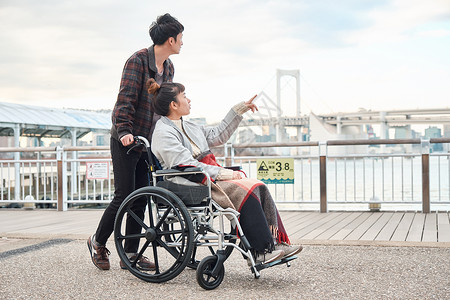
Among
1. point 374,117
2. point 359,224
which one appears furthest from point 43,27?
point 374,117

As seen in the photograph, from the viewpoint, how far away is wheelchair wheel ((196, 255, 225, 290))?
1852 millimetres

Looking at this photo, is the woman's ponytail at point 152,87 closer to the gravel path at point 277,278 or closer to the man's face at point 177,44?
the man's face at point 177,44

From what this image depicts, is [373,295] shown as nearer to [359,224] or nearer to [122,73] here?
[122,73]

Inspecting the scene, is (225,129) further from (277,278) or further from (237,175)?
(277,278)

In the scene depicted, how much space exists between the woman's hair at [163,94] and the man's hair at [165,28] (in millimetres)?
238

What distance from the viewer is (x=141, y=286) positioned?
2004 mm

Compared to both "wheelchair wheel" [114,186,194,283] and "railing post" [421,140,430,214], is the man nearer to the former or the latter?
"wheelchair wheel" [114,186,194,283]

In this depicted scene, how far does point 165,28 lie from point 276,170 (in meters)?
2.57

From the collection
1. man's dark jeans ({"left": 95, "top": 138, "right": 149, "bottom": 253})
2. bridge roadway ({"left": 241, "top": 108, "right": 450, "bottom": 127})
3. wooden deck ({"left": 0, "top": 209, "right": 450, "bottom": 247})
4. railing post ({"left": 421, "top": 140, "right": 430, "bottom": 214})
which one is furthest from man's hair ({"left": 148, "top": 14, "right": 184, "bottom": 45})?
bridge roadway ({"left": 241, "top": 108, "right": 450, "bottom": 127})

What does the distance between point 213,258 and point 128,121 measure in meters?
0.74

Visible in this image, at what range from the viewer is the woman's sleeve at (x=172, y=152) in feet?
6.54

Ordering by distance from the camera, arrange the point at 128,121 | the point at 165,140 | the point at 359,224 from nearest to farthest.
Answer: the point at 165,140, the point at 128,121, the point at 359,224

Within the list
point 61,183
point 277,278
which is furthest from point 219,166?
point 61,183

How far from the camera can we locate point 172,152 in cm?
201
